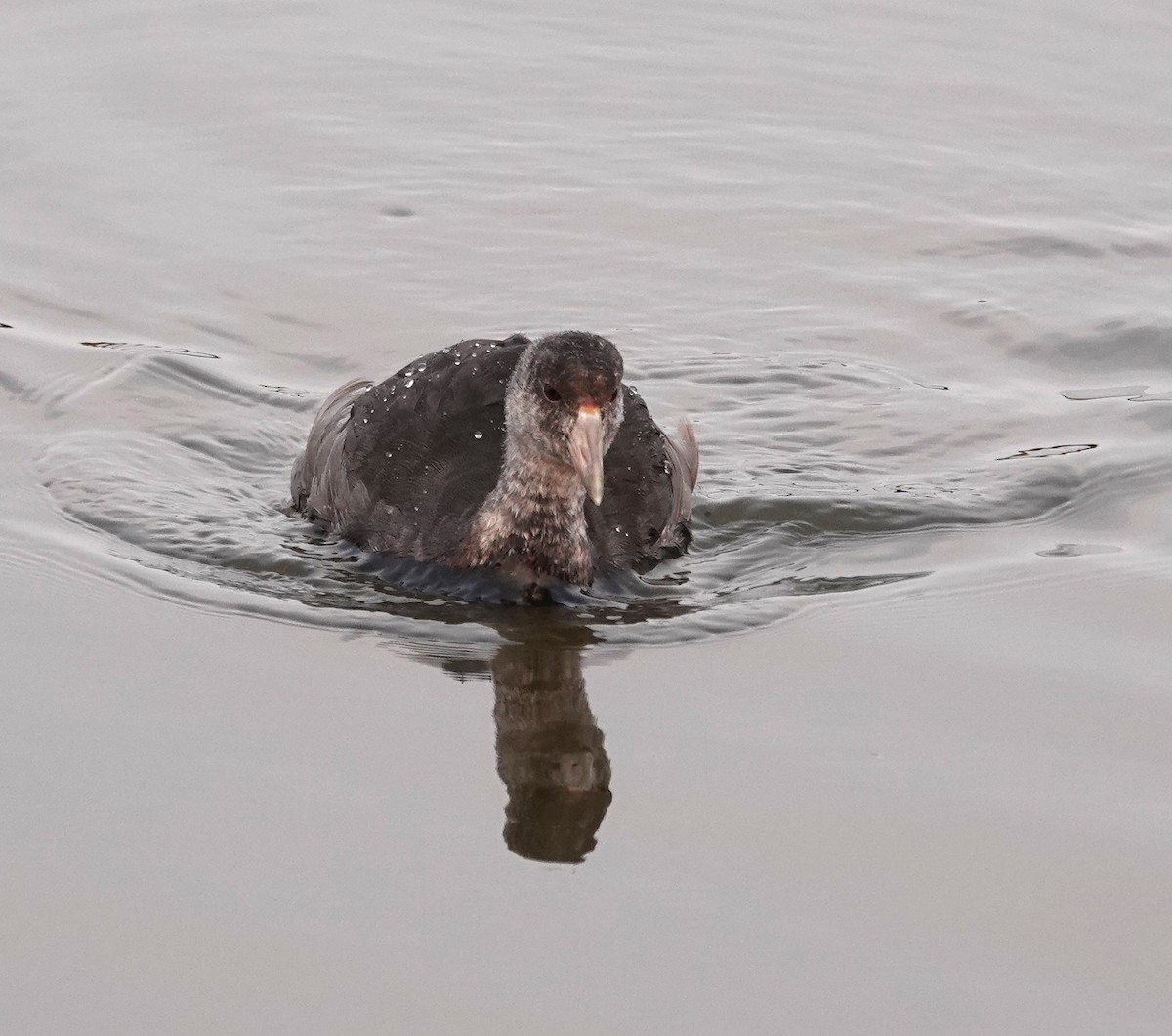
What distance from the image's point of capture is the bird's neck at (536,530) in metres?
8.84

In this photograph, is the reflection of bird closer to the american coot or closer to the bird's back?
the american coot

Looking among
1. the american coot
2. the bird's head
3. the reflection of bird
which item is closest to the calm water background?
the reflection of bird

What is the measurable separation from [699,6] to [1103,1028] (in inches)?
505

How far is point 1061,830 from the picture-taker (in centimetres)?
634

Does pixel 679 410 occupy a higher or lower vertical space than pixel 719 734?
higher

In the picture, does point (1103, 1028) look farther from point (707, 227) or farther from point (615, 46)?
point (615, 46)

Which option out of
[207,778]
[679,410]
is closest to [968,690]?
[207,778]

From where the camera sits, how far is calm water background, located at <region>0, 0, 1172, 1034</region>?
5699mm

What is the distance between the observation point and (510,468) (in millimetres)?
8938

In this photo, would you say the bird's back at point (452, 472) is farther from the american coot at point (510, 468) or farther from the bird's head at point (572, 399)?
the bird's head at point (572, 399)

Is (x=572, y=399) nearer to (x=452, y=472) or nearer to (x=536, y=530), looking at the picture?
(x=536, y=530)

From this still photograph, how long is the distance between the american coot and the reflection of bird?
2.35 ft

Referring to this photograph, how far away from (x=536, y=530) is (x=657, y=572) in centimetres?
60

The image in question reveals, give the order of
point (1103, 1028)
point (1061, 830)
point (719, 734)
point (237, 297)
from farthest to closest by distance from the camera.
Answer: point (237, 297) < point (719, 734) < point (1061, 830) < point (1103, 1028)
